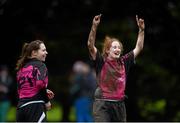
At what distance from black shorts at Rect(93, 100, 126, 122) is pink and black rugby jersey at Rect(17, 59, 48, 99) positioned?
122 centimetres

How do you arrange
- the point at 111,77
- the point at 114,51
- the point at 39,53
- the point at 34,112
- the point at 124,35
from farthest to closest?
the point at 124,35 → the point at 114,51 → the point at 111,77 → the point at 39,53 → the point at 34,112

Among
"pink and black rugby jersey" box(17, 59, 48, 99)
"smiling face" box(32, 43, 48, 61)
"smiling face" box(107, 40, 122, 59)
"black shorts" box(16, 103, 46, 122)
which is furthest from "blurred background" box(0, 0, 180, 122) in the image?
"black shorts" box(16, 103, 46, 122)

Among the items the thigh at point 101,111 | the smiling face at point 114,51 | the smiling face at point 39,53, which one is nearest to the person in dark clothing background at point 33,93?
the smiling face at point 39,53

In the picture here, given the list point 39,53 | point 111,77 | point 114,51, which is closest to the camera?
point 39,53

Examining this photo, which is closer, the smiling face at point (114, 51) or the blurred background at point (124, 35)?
the smiling face at point (114, 51)

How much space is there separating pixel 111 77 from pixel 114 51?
412 mm

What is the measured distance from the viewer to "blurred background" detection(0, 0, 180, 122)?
1875 cm

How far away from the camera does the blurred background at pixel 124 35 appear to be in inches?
738

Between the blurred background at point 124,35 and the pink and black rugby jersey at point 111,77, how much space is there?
7.79m

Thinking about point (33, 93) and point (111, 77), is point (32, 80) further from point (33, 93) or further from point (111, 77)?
point (111, 77)

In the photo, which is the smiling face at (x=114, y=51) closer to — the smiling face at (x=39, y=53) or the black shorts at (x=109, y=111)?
the black shorts at (x=109, y=111)

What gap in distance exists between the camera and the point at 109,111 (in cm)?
1063

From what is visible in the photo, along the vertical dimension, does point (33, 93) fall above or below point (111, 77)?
below

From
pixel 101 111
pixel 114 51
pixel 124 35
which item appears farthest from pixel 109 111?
pixel 124 35
